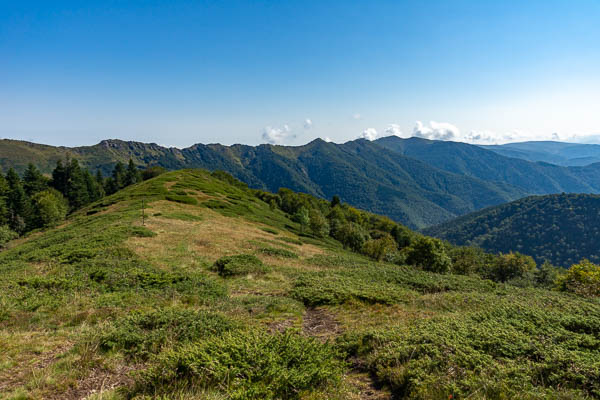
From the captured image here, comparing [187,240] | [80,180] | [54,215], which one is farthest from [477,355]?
[80,180]

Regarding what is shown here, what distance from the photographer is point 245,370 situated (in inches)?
210

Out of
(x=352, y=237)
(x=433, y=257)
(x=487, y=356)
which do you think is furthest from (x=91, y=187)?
(x=487, y=356)

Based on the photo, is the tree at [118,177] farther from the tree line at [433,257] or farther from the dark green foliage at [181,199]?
the tree line at [433,257]

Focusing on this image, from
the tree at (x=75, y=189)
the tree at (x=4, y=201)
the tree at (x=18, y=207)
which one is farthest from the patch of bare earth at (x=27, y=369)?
the tree at (x=75, y=189)

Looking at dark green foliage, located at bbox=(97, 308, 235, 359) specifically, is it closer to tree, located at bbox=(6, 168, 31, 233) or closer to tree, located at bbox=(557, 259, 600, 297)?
tree, located at bbox=(557, 259, 600, 297)

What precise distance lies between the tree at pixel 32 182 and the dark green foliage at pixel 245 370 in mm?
83643

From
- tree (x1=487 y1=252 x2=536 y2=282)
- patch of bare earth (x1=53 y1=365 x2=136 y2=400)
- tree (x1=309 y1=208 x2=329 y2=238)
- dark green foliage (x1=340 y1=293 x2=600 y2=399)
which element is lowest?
tree (x1=487 y1=252 x2=536 y2=282)

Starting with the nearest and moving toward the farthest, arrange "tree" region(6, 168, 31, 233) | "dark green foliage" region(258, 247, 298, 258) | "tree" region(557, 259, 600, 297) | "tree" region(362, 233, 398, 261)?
"tree" region(557, 259, 600, 297)
"dark green foliage" region(258, 247, 298, 258)
"tree" region(6, 168, 31, 233)
"tree" region(362, 233, 398, 261)

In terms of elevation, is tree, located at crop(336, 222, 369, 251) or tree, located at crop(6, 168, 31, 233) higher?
tree, located at crop(6, 168, 31, 233)

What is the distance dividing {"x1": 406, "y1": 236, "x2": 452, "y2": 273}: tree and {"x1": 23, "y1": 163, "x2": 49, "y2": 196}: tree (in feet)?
280

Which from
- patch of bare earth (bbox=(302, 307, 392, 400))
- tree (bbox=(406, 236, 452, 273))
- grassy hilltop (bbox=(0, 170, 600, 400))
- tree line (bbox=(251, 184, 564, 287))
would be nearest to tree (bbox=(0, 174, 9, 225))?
grassy hilltop (bbox=(0, 170, 600, 400))

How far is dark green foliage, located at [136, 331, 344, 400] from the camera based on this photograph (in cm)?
505

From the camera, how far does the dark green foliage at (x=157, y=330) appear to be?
22.9ft

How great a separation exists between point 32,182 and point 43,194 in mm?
12381
